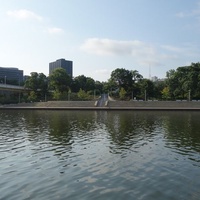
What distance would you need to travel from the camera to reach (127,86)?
112 m

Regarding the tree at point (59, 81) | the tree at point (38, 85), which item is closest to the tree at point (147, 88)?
the tree at point (59, 81)

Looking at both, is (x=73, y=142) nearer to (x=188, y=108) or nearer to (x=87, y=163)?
(x=87, y=163)

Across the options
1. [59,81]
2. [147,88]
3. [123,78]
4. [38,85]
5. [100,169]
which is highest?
[123,78]

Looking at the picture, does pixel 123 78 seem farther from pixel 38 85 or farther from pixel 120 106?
pixel 120 106

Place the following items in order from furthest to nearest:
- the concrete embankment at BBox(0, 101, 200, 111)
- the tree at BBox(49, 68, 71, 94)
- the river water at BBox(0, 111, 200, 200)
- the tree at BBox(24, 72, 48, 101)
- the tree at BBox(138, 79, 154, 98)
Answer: the tree at BBox(49, 68, 71, 94) < the tree at BBox(24, 72, 48, 101) < the tree at BBox(138, 79, 154, 98) < the concrete embankment at BBox(0, 101, 200, 111) < the river water at BBox(0, 111, 200, 200)

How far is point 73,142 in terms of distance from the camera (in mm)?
22688

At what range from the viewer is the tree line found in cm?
9047

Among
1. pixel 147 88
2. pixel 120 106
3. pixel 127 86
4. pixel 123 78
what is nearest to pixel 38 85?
pixel 123 78

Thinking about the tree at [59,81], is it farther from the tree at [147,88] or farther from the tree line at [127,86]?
the tree at [147,88]

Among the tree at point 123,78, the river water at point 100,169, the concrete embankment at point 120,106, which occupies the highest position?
the tree at point 123,78

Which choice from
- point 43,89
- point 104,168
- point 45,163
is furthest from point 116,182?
point 43,89

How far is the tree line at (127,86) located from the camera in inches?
3562

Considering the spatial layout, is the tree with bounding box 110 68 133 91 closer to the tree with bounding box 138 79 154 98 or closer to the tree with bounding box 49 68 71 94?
the tree with bounding box 138 79 154 98

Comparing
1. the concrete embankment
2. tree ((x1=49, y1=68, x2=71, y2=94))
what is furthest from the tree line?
the concrete embankment
